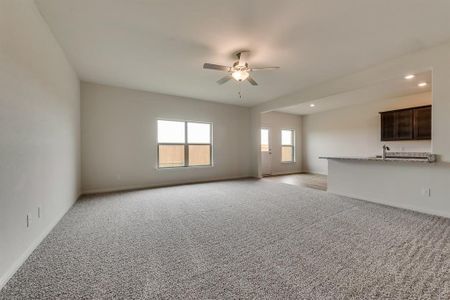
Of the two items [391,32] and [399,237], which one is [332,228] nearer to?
[399,237]

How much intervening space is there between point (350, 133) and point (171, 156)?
615 cm

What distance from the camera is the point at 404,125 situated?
5344 mm

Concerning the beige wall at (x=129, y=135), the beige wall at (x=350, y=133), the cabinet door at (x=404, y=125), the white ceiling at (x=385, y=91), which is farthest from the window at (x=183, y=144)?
the cabinet door at (x=404, y=125)

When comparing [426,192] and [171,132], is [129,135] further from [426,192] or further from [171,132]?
[426,192]

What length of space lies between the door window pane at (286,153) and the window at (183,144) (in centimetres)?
349

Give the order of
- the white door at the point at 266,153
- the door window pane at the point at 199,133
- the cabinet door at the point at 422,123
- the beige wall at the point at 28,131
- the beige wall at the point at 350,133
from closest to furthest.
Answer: the beige wall at the point at 28,131 → the cabinet door at the point at 422,123 → the beige wall at the point at 350,133 → the door window pane at the point at 199,133 → the white door at the point at 266,153

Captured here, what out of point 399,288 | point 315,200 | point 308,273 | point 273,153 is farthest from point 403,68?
point 273,153

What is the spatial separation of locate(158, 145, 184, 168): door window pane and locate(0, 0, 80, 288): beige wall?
2.54 m

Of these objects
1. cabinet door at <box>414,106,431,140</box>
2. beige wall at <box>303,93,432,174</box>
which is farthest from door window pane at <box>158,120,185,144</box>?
cabinet door at <box>414,106,431,140</box>

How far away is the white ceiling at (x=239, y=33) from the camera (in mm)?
2174

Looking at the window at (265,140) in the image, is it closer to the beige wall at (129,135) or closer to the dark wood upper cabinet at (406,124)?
the beige wall at (129,135)

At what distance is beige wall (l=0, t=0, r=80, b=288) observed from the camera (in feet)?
5.30

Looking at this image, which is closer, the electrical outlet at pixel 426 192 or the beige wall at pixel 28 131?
the beige wall at pixel 28 131

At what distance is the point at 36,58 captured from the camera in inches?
86.2
